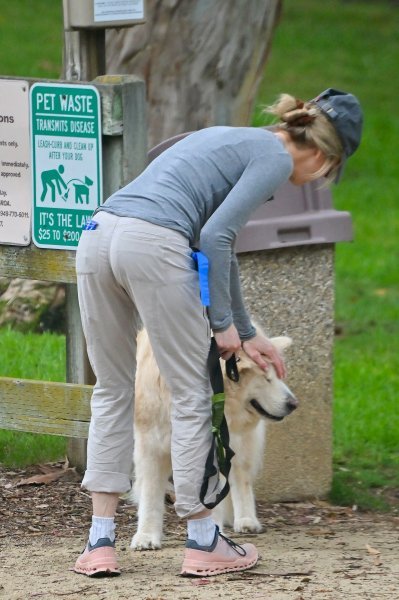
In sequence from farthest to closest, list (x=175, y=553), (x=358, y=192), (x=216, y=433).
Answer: (x=358, y=192) → (x=175, y=553) → (x=216, y=433)

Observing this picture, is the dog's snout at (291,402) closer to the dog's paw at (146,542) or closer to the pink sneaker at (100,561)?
the dog's paw at (146,542)

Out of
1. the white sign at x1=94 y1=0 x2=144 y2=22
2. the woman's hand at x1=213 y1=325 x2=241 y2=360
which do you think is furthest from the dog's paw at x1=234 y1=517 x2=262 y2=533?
the white sign at x1=94 y1=0 x2=144 y2=22

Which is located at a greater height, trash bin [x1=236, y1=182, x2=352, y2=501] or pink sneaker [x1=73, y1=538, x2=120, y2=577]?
trash bin [x1=236, y1=182, x2=352, y2=501]

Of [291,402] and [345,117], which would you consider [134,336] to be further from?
[345,117]

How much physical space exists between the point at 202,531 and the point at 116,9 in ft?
7.66

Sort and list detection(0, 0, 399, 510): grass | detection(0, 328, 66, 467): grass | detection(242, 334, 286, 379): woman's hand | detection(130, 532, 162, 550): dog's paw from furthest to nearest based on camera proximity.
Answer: detection(0, 0, 399, 510): grass
detection(0, 328, 66, 467): grass
detection(130, 532, 162, 550): dog's paw
detection(242, 334, 286, 379): woman's hand

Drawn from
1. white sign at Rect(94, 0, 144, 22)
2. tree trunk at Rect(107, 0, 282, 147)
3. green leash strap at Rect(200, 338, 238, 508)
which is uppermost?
tree trunk at Rect(107, 0, 282, 147)

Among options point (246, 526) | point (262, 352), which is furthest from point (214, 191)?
point (246, 526)

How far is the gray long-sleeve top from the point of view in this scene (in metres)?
3.92

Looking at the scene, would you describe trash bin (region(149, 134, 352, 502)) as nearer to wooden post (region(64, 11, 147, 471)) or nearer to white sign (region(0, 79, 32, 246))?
wooden post (region(64, 11, 147, 471))

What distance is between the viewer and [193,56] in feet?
27.3

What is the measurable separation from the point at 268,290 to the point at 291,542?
1170mm

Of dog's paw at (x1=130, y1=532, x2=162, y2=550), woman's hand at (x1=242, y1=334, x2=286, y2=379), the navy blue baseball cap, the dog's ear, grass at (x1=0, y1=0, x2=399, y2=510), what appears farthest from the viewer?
grass at (x1=0, y1=0, x2=399, y2=510)

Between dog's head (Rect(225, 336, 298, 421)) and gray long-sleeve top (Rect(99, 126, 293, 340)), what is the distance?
2.63 ft
